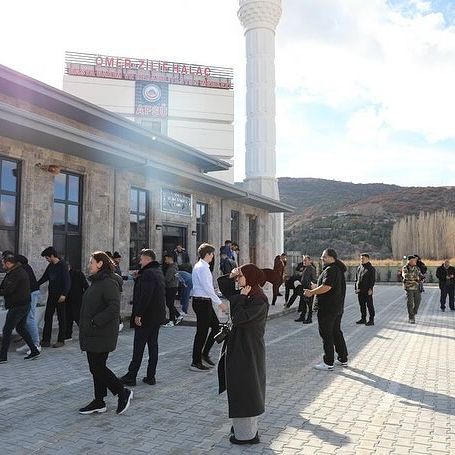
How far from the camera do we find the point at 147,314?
6.02 metres

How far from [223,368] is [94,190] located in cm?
855

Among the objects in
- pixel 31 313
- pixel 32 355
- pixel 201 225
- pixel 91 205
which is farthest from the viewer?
pixel 201 225

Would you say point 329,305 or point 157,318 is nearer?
point 157,318

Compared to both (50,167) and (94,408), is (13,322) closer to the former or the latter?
(94,408)

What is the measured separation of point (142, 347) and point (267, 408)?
1732 mm

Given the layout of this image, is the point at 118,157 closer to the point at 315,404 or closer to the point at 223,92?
the point at 315,404

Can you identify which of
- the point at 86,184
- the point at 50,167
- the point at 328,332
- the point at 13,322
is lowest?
the point at 328,332

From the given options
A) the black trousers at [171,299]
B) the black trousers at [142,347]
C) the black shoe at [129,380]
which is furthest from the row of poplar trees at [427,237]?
the black shoe at [129,380]

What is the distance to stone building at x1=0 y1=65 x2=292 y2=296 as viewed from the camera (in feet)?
33.6

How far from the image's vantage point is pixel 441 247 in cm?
5656

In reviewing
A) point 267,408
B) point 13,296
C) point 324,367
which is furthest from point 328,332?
point 13,296

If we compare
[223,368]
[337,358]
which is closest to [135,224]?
[337,358]

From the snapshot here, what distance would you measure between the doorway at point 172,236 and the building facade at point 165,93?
83.4 ft

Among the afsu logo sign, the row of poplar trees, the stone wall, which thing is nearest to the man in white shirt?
the stone wall
